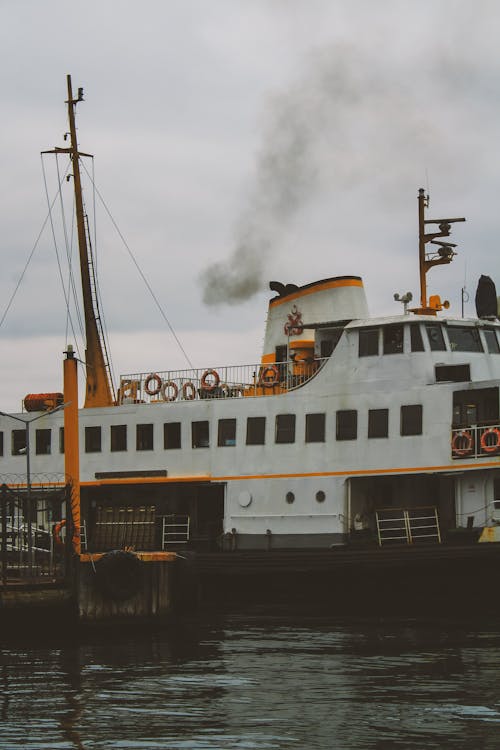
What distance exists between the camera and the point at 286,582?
28703mm

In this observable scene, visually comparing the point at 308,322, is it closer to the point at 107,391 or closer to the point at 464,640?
the point at 107,391

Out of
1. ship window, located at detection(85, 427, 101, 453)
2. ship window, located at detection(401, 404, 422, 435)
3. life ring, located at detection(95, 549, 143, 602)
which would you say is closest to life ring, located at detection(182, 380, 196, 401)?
ship window, located at detection(85, 427, 101, 453)

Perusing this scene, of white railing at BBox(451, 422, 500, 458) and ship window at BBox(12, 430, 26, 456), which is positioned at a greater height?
ship window at BBox(12, 430, 26, 456)

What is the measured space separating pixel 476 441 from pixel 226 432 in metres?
7.01

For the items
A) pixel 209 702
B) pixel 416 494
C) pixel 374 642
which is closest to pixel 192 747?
pixel 209 702

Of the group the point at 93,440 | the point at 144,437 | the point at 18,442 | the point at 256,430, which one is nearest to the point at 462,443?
the point at 256,430

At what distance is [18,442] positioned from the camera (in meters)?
35.6

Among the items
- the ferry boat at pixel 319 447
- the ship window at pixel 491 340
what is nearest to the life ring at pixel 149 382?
the ferry boat at pixel 319 447

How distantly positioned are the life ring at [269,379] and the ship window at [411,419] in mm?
3952

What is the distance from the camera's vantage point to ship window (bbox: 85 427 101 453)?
33.7 m

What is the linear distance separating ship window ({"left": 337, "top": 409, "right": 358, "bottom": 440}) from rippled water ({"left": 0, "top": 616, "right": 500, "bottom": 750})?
5.95 metres

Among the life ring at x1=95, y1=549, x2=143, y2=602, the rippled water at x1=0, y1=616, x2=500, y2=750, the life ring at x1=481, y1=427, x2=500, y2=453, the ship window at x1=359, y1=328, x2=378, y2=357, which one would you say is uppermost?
the ship window at x1=359, y1=328, x2=378, y2=357

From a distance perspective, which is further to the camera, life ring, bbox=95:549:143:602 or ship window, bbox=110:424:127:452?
ship window, bbox=110:424:127:452

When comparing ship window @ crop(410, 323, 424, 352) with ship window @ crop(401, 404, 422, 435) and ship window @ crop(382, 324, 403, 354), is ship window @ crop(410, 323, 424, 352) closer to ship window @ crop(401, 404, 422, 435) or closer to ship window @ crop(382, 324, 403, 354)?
ship window @ crop(382, 324, 403, 354)
